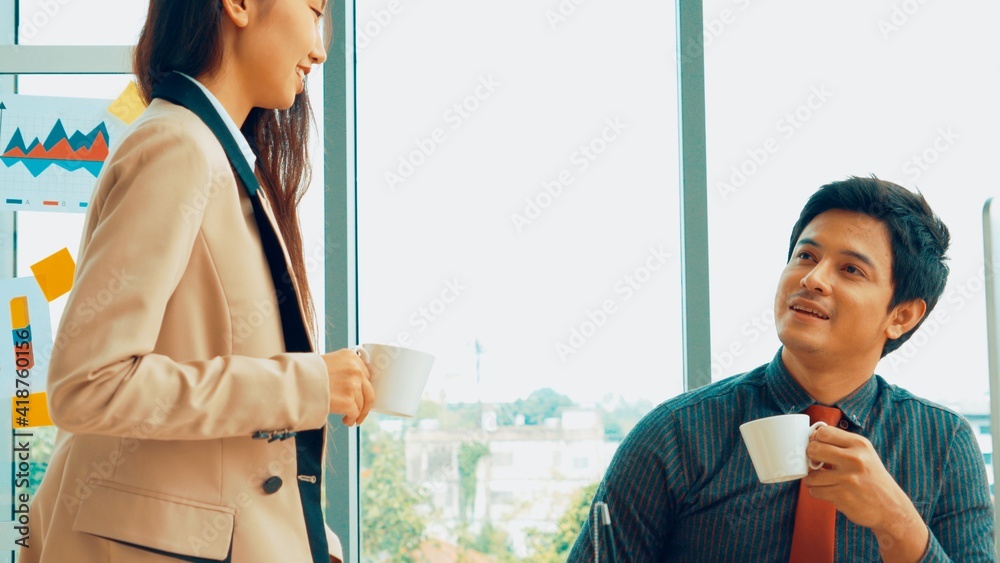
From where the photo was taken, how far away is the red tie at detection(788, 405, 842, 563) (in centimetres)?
144

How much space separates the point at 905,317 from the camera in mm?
1634

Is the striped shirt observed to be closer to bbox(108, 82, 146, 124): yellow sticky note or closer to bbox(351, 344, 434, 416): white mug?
bbox(351, 344, 434, 416): white mug

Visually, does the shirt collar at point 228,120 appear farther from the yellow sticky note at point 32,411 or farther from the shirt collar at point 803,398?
the yellow sticky note at point 32,411

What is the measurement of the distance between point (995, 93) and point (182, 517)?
6.81ft

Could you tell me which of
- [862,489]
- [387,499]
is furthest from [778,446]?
[387,499]

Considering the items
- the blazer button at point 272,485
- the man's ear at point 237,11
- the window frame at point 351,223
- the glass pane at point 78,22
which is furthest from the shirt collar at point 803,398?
the glass pane at point 78,22

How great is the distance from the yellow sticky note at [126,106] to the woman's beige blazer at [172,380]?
1.02m

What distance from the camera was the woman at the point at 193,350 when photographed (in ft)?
3.05

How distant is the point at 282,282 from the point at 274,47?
30cm

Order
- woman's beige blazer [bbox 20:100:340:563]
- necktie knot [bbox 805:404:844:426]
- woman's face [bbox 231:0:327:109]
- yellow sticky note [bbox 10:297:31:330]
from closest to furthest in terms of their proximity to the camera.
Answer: woman's beige blazer [bbox 20:100:340:563]
woman's face [bbox 231:0:327:109]
necktie knot [bbox 805:404:844:426]
yellow sticky note [bbox 10:297:31:330]

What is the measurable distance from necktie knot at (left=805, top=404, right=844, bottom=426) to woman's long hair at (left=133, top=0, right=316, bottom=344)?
838mm

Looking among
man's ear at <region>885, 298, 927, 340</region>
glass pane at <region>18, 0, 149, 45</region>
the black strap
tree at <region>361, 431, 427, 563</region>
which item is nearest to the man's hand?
man's ear at <region>885, 298, 927, 340</region>

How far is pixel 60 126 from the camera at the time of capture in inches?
77.6

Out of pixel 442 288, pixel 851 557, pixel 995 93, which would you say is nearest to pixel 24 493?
pixel 442 288
